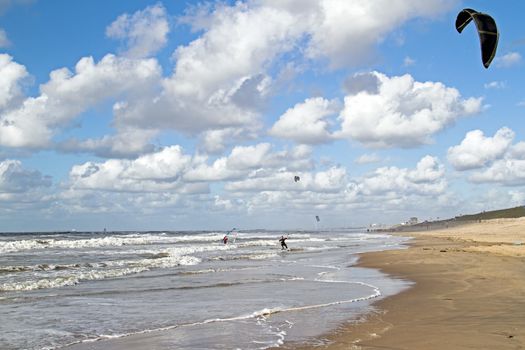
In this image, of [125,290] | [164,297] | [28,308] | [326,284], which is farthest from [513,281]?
[28,308]

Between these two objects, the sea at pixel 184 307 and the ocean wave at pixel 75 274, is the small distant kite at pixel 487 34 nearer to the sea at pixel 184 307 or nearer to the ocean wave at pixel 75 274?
the sea at pixel 184 307

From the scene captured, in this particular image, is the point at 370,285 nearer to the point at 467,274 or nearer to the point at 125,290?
the point at 467,274

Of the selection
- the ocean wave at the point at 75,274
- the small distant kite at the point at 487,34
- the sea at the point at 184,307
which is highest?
the small distant kite at the point at 487,34

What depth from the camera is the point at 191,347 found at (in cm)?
776

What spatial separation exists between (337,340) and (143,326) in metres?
3.76

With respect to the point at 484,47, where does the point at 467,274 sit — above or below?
below

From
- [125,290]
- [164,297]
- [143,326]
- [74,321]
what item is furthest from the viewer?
[125,290]

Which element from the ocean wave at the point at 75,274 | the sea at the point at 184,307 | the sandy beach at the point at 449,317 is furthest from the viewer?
the ocean wave at the point at 75,274

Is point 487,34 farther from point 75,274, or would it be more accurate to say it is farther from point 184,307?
point 75,274

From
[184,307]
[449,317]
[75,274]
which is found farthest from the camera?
[75,274]

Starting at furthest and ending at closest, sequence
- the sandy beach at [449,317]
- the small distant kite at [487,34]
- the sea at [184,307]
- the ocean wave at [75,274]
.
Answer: the ocean wave at [75,274] < the sea at [184,307] < the sandy beach at [449,317] < the small distant kite at [487,34]

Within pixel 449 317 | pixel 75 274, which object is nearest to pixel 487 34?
pixel 449 317

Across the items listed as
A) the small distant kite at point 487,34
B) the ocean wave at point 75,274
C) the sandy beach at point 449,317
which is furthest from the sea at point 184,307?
the small distant kite at point 487,34

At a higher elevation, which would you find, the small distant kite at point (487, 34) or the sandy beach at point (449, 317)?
the small distant kite at point (487, 34)
